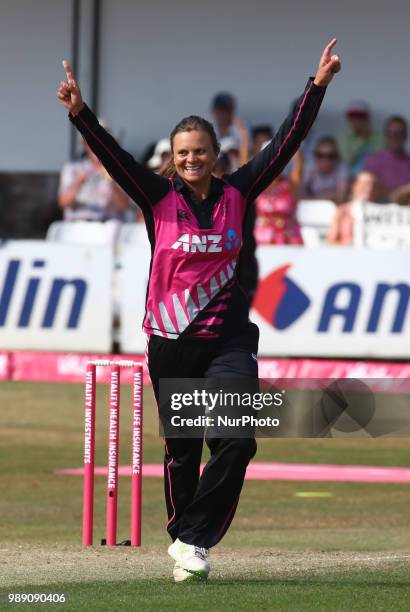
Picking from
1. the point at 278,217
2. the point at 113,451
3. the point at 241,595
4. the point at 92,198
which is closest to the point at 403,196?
the point at 278,217

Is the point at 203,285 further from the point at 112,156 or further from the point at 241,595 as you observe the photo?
the point at 241,595

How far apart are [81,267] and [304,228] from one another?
9.41ft

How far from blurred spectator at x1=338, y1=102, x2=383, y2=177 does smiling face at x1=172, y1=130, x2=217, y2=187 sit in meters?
13.3

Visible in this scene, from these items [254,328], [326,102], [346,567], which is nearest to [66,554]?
[346,567]

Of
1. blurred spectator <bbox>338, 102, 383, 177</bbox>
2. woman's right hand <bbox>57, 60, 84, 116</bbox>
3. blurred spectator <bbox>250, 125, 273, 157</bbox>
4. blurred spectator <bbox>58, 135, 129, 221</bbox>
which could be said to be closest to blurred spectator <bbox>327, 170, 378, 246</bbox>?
blurred spectator <bbox>250, 125, 273, 157</bbox>

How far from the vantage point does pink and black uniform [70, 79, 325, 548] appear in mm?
6957

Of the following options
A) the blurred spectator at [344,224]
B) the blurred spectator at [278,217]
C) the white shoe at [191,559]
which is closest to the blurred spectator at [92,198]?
the blurred spectator at [278,217]

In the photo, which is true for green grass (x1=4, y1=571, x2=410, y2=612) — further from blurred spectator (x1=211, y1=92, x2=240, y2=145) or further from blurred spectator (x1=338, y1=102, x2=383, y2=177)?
blurred spectator (x1=338, y1=102, x2=383, y2=177)

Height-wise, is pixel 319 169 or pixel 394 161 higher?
pixel 394 161

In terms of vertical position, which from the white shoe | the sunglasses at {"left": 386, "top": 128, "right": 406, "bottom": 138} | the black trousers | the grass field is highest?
the sunglasses at {"left": 386, "top": 128, "right": 406, "bottom": 138}

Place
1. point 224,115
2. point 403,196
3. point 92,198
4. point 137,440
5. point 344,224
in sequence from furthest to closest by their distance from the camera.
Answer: point 224,115
point 92,198
point 403,196
point 344,224
point 137,440

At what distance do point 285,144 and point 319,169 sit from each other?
41.8ft

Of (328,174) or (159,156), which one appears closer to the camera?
(159,156)

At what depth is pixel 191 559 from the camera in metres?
6.99
